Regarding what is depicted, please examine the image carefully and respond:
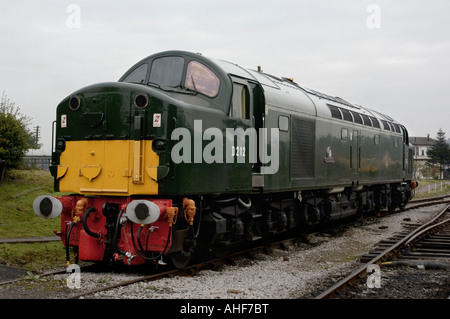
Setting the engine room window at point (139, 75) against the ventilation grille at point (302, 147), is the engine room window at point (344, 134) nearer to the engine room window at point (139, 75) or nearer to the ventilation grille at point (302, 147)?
the ventilation grille at point (302, 147)

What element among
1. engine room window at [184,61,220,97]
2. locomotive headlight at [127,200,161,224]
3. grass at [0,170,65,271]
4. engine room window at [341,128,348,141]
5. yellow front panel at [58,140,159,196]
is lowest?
grass at [0,170,65,271]

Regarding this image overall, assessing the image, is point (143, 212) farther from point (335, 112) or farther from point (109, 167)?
point (335, 112)

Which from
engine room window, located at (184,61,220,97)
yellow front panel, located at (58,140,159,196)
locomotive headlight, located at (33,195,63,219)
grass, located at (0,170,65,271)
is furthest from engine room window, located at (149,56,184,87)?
grass, located at (0,170,65,271)

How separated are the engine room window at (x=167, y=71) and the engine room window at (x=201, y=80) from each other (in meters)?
0.17

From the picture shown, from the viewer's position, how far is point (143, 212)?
7.73 m

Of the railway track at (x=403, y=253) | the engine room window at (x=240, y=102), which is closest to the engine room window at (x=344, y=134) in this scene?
the railway track at (x=403, y=253)

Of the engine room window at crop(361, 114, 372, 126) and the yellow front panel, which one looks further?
the engine room window at crop(361, 114, 372, 126)

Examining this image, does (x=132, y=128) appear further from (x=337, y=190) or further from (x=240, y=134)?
(x=337, y=190)

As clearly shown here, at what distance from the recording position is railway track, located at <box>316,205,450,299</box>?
8.13 meters

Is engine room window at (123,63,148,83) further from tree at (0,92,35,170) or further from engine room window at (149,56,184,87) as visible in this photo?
tree at (0,92,35,170)

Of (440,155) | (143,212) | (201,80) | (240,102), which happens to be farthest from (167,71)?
(440,155)

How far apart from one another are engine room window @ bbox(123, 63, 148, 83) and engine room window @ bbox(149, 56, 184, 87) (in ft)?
0.69
